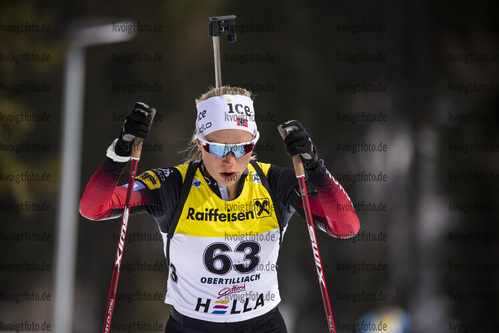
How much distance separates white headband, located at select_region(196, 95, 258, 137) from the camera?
217cm

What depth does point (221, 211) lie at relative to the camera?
2.22 metres

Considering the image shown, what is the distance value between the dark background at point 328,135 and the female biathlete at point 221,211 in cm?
207

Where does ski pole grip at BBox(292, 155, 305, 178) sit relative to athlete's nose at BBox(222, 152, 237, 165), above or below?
below

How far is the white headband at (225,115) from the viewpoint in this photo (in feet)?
7.11

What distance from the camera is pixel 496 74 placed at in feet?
14.2

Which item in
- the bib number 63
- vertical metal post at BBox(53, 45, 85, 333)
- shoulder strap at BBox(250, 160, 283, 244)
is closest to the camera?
the bib number 63

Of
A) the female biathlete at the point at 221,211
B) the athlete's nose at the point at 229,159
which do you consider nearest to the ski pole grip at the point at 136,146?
the female biathlete at the point at 221,211

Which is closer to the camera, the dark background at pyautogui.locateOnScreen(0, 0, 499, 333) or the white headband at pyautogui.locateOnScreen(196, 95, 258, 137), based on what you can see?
the white headband at pyautogui.locateOnScreen(196, 95, 258, 137)

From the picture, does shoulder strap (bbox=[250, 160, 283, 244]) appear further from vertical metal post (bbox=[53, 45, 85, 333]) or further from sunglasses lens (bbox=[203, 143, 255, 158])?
vertical metal post (bbox=[53, 45, 85, 333])

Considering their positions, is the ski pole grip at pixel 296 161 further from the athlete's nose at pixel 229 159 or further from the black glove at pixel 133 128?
the black glove at pixel 133 128

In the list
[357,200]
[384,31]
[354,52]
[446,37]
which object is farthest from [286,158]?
[446,37]

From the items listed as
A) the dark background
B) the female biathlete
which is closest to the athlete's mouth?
the female biathlete

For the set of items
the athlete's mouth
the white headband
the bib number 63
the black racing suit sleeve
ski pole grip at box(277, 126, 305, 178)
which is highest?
the white headband

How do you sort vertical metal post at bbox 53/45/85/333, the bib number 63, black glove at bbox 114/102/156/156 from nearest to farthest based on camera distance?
black glove at bbox 114/102/156/156 < the bib number 63 < vertical metal post at bbox 53/45/85/333
